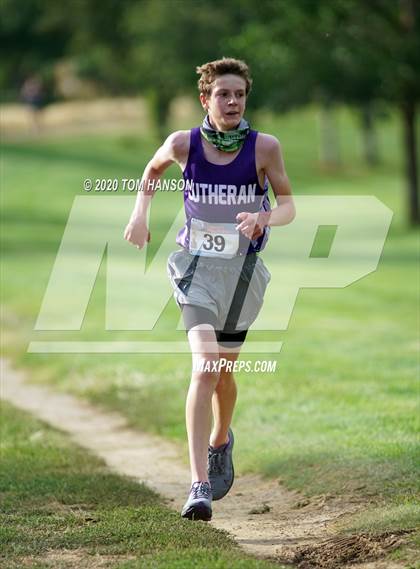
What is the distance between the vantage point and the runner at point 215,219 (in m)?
6.84

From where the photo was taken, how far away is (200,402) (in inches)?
267

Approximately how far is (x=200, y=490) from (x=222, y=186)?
5.47ft

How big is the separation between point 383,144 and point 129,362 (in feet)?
194

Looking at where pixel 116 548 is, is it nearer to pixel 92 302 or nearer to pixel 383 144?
pixel 92 302

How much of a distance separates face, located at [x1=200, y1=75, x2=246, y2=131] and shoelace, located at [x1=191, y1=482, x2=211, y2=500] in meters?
1.96

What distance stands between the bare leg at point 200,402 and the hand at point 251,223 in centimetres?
61

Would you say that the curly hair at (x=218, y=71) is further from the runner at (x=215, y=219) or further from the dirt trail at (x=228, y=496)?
the dirt trail at (x=228, y=496)

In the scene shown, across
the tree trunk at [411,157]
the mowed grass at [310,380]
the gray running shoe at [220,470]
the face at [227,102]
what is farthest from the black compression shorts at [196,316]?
the tree trunk at [411,157]

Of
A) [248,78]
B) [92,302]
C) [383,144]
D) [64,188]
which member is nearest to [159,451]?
[248,78]

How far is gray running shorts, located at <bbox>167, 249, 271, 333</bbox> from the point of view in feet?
22.9

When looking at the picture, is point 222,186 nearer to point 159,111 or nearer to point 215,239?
point 215,239

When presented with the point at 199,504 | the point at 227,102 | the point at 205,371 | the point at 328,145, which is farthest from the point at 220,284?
the point at 328,145

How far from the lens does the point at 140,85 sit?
62906 mm

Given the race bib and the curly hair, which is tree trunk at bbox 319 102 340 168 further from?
the race bib
